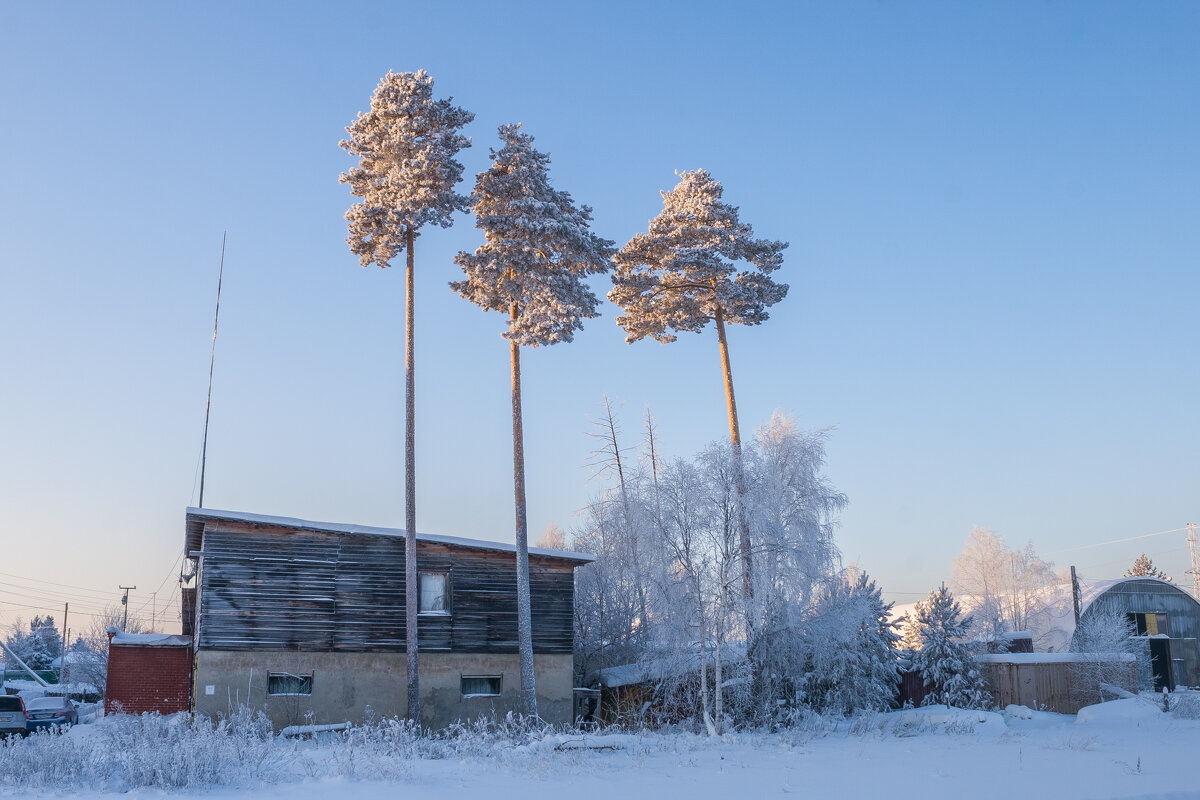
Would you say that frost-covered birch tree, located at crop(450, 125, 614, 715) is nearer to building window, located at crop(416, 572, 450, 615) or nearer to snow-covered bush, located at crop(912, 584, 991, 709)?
building window, located at crop(416, 572, 450, 615)

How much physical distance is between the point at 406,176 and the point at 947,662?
2673cm

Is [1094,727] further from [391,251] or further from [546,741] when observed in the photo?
[391,251]

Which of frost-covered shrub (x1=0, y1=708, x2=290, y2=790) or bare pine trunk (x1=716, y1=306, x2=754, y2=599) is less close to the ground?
bare pine trunk (x1=716, y1=306, x2=754, y2=599)

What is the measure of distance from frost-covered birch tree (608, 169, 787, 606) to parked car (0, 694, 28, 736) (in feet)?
74.5

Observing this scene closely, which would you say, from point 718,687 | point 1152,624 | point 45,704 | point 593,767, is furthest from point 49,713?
point 1152,624

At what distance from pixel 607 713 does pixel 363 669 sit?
8.66 meters

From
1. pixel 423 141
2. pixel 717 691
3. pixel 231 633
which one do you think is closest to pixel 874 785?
pixel 717 691

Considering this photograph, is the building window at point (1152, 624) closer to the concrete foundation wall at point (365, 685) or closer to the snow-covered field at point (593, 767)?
the snow-covered field at point (593, 767)

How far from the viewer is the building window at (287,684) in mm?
26234

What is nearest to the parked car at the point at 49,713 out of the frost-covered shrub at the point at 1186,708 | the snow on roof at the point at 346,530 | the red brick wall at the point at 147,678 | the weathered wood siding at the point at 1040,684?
the red brick wall at the point at 147,678

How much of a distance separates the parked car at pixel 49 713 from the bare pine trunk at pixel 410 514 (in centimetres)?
1253

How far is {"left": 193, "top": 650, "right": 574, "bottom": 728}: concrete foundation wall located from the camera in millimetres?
25625

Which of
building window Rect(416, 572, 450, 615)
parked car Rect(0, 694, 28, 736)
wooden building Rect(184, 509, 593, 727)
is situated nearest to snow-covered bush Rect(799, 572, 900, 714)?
wooden building Rect(184, 509, 593, 727)

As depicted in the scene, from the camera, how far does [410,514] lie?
87.2 ft
